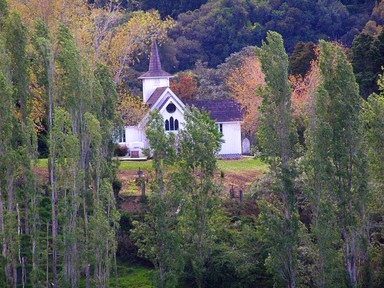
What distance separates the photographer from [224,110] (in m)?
52.4

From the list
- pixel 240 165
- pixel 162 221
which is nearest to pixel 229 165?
pixel 240 165

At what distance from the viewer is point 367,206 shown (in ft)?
95.0

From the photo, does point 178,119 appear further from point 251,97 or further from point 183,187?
point 183,187

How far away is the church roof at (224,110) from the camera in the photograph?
51.6m

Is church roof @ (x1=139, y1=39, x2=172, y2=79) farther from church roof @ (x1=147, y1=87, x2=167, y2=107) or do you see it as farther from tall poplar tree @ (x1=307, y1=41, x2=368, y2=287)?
tall poplar tree @ (x1=307, y1=41, x2=368, y2=287)

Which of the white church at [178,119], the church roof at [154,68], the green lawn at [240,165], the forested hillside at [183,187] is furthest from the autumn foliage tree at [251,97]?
the forested hillside at [183,187]

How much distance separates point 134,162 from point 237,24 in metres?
39.0

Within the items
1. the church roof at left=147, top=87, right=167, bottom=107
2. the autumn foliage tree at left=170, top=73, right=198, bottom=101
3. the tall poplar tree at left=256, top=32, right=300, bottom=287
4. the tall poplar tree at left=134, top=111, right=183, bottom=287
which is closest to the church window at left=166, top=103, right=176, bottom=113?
the church roof at left=147, top=87, right=167, bottom=107

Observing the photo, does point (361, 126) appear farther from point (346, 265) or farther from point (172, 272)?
point (172, 272)

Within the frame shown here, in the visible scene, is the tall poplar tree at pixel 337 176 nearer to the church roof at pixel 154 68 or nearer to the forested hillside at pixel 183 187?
the forested hillside at pixel 183 187

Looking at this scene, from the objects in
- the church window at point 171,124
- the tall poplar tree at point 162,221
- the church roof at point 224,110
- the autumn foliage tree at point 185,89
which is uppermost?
the autumn foliage tree at point 185,89

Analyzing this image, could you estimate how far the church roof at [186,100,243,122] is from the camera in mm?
51562

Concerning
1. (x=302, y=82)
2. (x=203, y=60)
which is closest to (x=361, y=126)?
(x=302, y=82)

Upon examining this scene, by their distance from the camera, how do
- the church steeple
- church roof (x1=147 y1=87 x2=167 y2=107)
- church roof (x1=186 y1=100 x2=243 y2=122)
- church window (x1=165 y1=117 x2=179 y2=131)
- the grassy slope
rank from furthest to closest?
the church steeple, church roof (x1=147 y1=87 x2=167 y2=107), church roof (x1=186 y1=100 x2=243 y2=122), church window (x1=165 y1=117 x2=179 y2=131), the grassy slope
